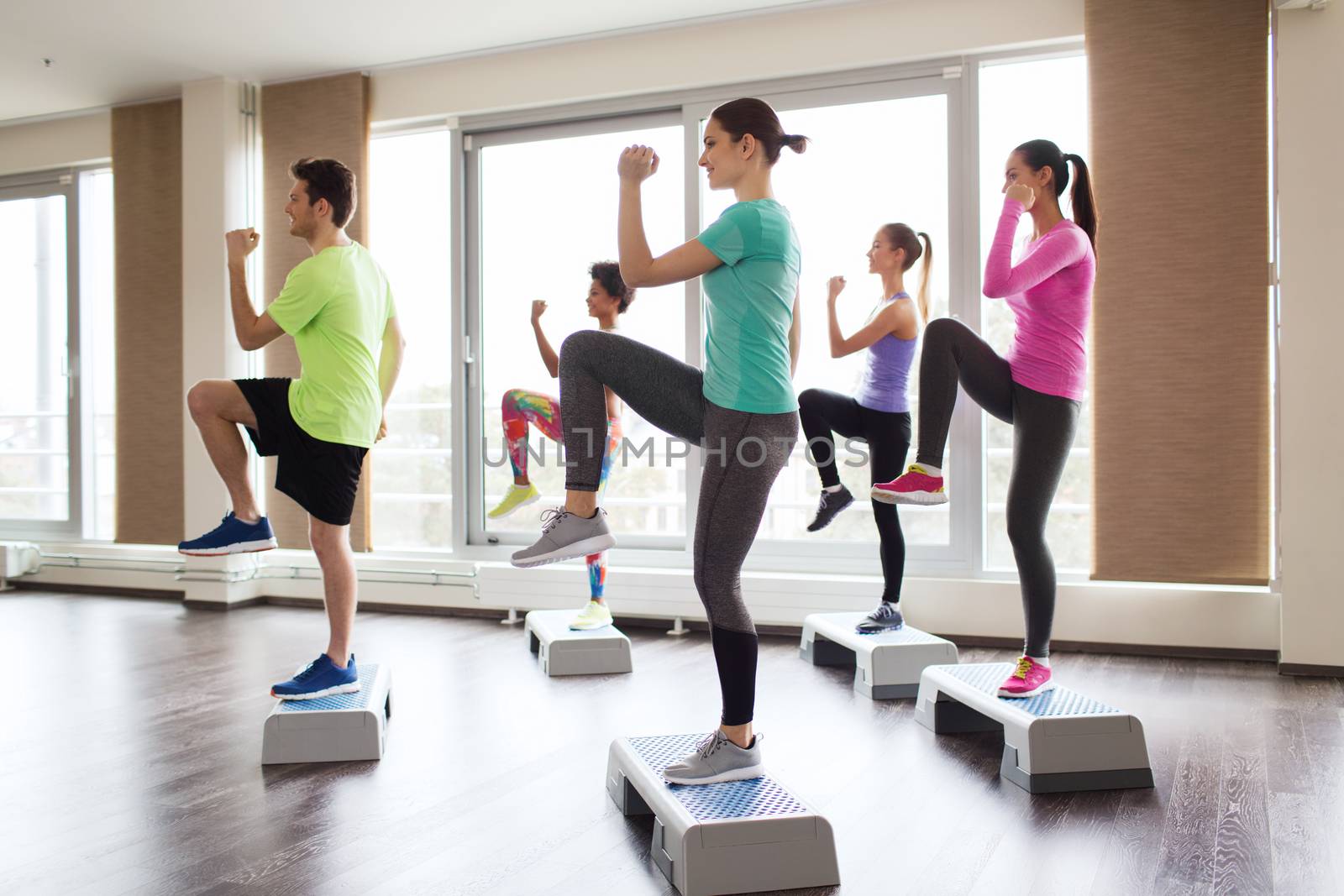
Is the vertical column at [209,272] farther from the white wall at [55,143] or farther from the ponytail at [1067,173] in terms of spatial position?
the ponytail at [1067,173]

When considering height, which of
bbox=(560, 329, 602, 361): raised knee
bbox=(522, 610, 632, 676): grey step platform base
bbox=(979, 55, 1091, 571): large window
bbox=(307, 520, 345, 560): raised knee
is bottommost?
bbox=(522, 610, 632, 676): grey step platform base

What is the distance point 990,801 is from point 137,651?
3.50 m

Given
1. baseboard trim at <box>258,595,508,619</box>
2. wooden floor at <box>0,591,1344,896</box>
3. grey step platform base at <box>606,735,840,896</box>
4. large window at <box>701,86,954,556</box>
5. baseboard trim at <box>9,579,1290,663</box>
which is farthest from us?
baseboard trim at <box>258,595,508,619</box>

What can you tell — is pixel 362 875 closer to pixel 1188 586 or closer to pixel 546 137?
pixel 1188 586

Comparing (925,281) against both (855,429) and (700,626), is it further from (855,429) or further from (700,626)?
(700,626)

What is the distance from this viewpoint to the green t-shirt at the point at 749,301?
1985mm

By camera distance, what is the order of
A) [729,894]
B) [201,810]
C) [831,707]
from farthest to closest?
1. [831,707]
2. [201,810]
3. [729,894]

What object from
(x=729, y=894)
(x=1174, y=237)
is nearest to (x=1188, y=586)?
(x=1174, y=237)

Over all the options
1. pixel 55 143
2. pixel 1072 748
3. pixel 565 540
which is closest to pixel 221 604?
pixel 55 143

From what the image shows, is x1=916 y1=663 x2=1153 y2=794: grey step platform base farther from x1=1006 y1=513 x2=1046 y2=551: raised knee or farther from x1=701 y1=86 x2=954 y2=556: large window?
x1=701 y1=86 x2=954 y2=556: large window

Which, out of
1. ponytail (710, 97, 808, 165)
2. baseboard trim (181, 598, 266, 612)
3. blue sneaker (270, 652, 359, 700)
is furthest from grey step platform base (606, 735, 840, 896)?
baseboard trim (181, 598, 266, 612)

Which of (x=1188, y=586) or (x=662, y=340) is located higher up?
(x=662, y=340)

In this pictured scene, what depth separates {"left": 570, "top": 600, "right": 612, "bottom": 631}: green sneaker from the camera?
395 centimetres

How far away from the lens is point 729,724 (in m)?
2.14
